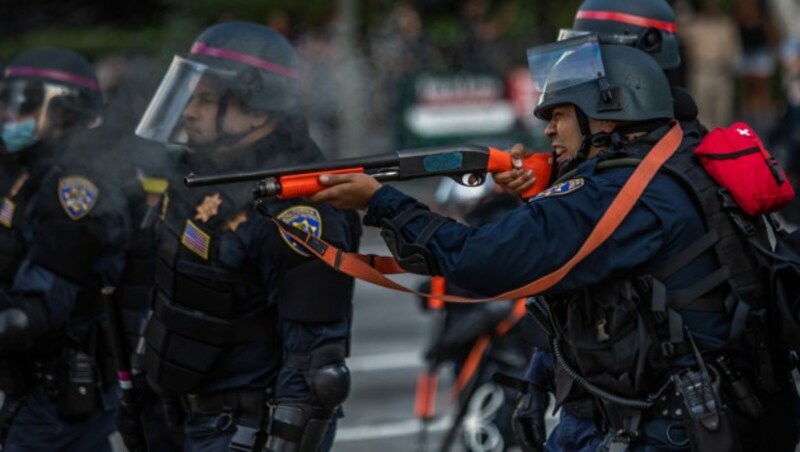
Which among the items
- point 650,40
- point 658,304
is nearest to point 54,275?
point 658,304

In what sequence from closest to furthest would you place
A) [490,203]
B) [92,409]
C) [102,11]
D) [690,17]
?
[92,409] < [490,203] < [690,17] < [102,11]

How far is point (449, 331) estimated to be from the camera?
790 centimetres

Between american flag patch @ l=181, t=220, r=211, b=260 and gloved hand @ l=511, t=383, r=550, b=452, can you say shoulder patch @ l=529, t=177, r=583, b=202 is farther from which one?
american flag patch @ l=181, t=220, r=211, b=260

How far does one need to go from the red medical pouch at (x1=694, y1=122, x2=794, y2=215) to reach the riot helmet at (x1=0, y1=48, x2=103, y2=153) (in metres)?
2.74

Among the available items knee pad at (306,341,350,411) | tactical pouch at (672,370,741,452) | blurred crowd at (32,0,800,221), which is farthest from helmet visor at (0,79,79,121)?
blurred crowd at (32,0,800,221)

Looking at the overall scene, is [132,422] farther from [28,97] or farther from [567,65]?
[567,65]

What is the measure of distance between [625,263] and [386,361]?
7100mm

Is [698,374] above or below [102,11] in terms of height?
above

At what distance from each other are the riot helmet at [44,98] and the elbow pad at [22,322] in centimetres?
77

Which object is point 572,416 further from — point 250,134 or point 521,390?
point 250,134

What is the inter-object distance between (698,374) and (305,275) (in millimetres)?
1271

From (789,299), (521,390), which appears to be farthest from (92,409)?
(789,299)

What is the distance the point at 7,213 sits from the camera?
5.67m

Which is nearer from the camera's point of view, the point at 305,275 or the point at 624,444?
the point at 624,444
